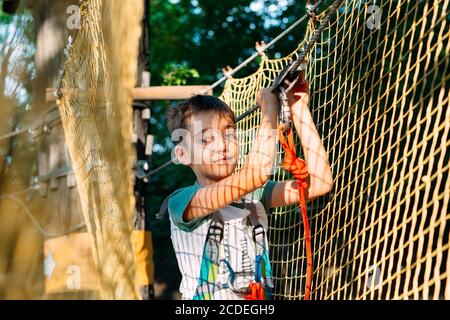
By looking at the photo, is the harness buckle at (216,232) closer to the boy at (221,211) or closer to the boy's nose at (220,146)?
the boy at (221,211)

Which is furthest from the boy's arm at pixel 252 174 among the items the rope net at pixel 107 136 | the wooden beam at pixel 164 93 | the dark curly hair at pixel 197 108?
the wooden beam at pixel 164 93

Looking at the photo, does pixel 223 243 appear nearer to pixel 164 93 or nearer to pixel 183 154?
A: pixel 183 154

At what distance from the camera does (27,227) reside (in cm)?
382

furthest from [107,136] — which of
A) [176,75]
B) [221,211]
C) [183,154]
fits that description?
[176,75]

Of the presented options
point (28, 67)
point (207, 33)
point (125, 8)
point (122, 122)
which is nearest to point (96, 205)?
point (122, 122)

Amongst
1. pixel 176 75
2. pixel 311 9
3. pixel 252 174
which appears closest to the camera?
pixel 252 174

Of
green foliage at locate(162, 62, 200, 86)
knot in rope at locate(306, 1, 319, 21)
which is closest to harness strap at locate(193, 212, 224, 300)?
knot in rope at locate(306, 1, 319, 21)

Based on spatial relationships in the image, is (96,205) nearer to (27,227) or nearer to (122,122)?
(122,122)

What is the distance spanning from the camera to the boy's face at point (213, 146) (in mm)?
1479

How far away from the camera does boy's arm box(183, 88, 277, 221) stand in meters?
1.38

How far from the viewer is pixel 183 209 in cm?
148

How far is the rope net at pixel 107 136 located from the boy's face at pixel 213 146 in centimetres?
72

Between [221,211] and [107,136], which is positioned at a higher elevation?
[107,136]

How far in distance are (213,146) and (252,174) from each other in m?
0.13
